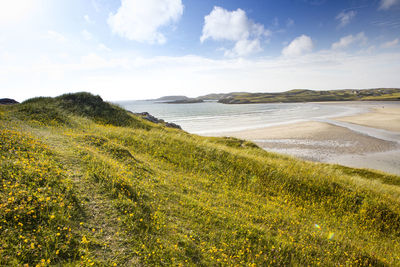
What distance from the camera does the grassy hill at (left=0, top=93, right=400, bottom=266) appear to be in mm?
5266

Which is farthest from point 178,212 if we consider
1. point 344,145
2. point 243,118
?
point 243,118

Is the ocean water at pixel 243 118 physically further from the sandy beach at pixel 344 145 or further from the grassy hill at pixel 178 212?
the grassy hill at pixel 178 212

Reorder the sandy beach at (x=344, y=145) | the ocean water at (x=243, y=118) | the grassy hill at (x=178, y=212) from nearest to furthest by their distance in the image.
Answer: the grassy hill at (x=178, y=212)
the sandy beach at (x=344, y=145)
the ocean water at (x=243, y=118)

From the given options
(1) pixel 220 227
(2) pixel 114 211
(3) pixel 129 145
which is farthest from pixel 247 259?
(3) pixel 129 145

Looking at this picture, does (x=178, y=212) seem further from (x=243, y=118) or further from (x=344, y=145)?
(x=243, y=118)

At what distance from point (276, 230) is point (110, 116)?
26.1 meters

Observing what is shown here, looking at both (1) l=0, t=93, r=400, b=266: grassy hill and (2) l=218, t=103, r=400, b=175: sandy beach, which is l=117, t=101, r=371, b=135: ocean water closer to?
(2) l=218, t=103, r=400, b=175: sandy beach

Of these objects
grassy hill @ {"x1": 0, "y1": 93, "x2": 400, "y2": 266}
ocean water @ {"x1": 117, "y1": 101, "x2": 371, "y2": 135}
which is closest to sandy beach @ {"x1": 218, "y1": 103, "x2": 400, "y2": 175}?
ocean water @ {"x1": 117, "y1": 101, "x2": 371, "y2": 135}

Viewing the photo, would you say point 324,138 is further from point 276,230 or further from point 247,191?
point 276,230

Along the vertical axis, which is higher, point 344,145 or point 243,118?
point 243,118

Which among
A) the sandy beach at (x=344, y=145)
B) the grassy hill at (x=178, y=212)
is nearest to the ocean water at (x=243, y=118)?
the sandy beach at (x=344, y=145)

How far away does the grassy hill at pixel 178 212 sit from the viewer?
527cm

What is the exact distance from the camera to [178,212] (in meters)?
8.09

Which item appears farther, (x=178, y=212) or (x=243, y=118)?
(x=243, y=118)
